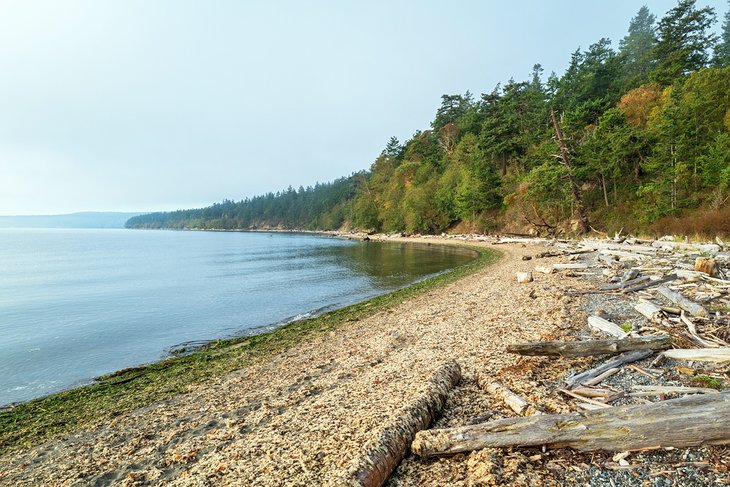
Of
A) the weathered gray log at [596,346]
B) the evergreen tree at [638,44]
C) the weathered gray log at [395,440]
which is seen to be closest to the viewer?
the weathered gray log at [395,440]

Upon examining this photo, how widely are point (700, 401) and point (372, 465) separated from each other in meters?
3.33

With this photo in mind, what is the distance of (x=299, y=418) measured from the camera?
4.96 metres

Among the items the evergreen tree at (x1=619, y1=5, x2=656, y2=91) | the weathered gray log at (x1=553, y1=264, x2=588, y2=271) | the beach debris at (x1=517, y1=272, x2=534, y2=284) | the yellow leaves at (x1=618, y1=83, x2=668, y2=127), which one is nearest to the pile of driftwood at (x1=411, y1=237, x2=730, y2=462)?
the beach debris at (x1=517, y1=272, x2=534, y2=284)

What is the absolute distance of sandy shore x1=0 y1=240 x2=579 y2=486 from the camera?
374cm

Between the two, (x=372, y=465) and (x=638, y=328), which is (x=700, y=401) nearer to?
(x=372, y=465)

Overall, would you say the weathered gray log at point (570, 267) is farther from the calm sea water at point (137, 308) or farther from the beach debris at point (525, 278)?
the calm sea water at point (137, 308)

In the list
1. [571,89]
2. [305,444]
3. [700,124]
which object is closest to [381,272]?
[305,444]

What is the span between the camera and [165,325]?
15.1 metres

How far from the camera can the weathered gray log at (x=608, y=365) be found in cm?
490

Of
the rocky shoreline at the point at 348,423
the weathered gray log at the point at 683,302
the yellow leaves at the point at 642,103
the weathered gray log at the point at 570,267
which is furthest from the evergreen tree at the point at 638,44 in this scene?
the rocky shoreline at the point at 348,423

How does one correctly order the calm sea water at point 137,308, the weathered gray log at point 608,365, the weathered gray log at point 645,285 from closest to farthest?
1. the weathered gray log at point 608,365
2. the weathered gray log at point 645,285
3. the calm sea water at point 137,308

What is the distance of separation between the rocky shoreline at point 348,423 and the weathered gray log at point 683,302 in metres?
1.02

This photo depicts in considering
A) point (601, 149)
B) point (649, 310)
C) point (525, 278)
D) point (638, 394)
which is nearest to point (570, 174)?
point (601, 149)

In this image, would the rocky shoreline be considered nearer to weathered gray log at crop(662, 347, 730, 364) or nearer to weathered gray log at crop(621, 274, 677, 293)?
weathered gray log at crop(662, 347, 730, 364)
